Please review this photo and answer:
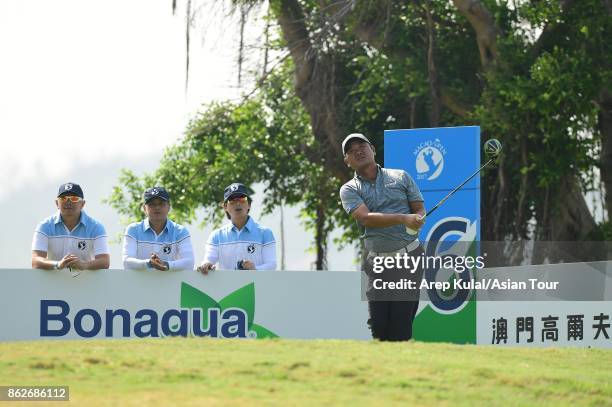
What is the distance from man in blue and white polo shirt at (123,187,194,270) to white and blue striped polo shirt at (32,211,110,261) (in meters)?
0.28

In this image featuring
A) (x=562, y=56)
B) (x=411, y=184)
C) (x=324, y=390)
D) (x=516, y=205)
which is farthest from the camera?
(x=516, y=205)

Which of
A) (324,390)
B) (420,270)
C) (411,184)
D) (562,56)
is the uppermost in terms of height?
(562,56)

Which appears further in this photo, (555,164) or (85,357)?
(555,164)

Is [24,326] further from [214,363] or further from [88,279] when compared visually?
[214,363]

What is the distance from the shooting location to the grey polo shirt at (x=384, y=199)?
915 centimetres

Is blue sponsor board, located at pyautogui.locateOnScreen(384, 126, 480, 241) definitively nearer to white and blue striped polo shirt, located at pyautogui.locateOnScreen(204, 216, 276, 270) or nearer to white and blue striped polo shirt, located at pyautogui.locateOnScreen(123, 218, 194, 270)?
white and blue striped polo shirt, located at pyautogui.locateOnScreen(204, 216, 276, 270)

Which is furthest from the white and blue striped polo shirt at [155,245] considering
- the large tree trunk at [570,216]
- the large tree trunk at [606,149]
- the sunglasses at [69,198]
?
the large tree trunk at [606,149]

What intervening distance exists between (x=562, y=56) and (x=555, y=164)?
6.37 feet

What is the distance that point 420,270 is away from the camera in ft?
29.9

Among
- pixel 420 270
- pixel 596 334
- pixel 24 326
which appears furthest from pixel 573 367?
pixel 24 326

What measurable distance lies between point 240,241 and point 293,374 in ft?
12.8

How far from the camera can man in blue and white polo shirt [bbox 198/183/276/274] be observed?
37.8 feet

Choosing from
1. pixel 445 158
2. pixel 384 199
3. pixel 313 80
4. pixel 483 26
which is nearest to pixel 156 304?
pixel 384 199

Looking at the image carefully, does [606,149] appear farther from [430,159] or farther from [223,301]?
[223,301]
